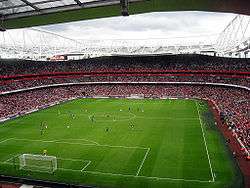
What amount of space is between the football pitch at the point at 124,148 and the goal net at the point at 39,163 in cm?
13

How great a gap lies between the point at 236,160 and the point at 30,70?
74.4 meters

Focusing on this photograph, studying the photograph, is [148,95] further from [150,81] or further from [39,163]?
[39,163]

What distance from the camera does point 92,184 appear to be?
988 inches

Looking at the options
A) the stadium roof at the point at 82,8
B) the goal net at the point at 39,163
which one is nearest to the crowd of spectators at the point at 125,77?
the goal net at the point at 39,163

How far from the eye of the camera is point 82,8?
8.45 metres

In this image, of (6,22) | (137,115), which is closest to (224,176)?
(6,22)

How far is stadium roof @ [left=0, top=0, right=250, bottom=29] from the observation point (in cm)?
761

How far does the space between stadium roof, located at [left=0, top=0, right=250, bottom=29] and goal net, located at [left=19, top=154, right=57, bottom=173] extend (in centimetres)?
2059

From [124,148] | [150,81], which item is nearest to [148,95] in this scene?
[150,81]

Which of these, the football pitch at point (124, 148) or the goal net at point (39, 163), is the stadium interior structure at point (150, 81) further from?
the goal net at point (39, 163)

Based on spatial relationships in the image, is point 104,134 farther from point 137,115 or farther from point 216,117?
point 216,117

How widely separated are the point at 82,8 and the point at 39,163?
23543mm

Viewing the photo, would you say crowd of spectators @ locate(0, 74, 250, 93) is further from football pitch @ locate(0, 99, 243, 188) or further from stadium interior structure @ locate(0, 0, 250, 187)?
football pitch @ locate(0, 99, 243, 188)

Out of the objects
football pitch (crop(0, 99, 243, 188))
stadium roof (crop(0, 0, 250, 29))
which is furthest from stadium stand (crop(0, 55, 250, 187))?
stadium roof (crop(0, 0, 250, 29))
